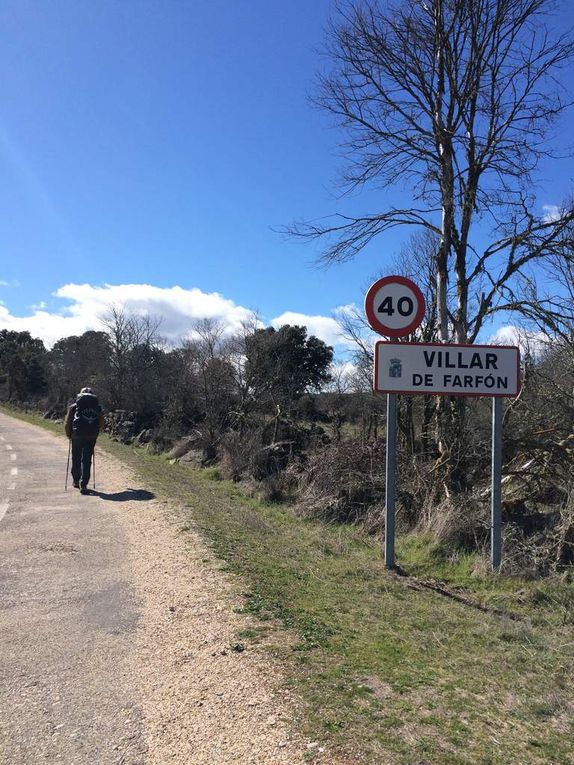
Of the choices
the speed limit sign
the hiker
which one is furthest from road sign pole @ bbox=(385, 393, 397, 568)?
the hiker

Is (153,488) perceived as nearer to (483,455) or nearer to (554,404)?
(483,455)

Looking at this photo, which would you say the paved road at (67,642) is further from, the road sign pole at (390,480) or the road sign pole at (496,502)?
the road sign pole at (496,502)

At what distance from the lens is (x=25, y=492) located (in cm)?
1091

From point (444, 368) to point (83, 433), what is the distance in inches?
292

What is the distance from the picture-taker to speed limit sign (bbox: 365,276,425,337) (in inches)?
259

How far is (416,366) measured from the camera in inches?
264

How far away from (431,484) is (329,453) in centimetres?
244

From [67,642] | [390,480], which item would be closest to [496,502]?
[390,480]

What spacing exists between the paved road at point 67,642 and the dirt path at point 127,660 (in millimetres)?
10

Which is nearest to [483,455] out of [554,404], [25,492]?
[554,404]

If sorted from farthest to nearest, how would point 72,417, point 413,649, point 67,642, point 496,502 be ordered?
point 72,417 → point 496,502 → point 67,642 → point 413,649

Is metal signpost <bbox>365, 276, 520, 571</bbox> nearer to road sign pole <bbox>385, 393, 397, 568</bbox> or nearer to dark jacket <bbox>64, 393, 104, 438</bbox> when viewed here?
road sign pole <bbox>385, 393, 397, 568</bbox>

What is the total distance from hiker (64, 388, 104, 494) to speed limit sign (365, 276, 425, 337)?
6.89 metres

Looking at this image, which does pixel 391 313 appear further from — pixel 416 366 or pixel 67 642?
pixel 67 642
